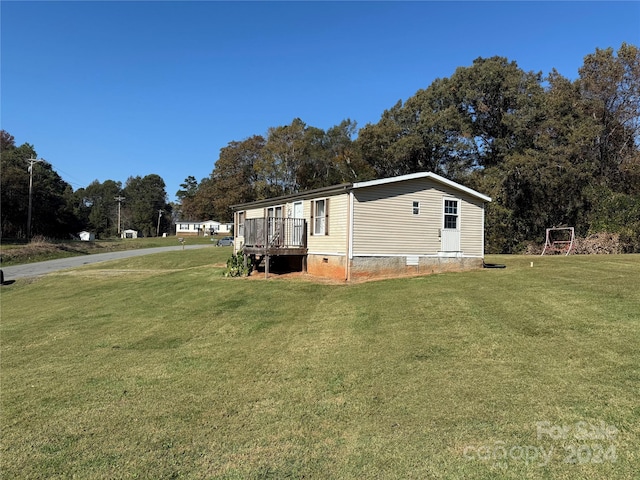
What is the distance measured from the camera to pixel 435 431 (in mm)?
3684

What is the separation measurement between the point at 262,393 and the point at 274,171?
37097mm

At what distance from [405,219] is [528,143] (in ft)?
65.3

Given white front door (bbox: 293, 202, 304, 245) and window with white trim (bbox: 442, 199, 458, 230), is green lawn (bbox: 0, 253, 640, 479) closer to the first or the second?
window with white trim (bbox: 442, 199, 458, 230)

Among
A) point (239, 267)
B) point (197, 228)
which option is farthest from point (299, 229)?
point (197, 228)

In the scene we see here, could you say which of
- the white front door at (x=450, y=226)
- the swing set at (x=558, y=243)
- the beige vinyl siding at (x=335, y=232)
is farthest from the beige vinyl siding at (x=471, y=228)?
the swing set at (x=558, y=243)

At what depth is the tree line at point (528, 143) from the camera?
25.9 meters

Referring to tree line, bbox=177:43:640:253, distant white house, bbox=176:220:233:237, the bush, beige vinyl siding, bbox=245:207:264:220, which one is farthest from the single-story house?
distant white house, bbox=176:220:233:237

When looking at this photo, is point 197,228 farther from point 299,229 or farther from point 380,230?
point 380,230

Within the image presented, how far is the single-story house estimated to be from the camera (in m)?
12.9

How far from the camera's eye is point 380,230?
13.2m

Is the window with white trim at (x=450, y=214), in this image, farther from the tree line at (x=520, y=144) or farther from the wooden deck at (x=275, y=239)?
the tree line at (x=520, y=144)

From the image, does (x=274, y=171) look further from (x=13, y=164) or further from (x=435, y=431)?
(x=435, y=431)

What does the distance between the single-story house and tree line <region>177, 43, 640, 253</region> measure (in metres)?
14.0

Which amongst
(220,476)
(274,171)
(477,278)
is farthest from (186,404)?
(274,171)
